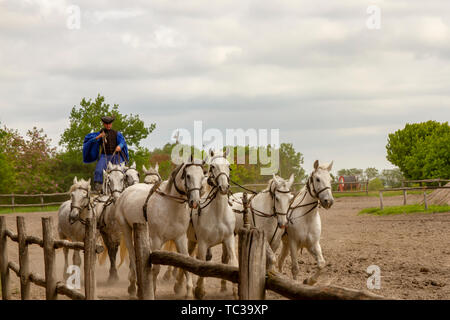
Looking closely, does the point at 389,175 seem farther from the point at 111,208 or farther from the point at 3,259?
the point at 3,259

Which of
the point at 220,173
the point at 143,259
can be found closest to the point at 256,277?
the point at 143,259

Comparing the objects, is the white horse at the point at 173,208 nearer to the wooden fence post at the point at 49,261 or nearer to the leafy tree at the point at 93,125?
the wooden fence post at the point at 49,261

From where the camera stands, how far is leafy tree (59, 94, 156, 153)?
37625mm

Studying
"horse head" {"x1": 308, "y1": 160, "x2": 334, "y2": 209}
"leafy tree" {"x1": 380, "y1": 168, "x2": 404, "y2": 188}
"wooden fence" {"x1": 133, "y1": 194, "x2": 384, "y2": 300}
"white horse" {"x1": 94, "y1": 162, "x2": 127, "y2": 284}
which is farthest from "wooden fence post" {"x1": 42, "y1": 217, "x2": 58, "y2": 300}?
"leafy tree" {"x1": 380, "y1": 168, "x2": 404, "y2": 188}

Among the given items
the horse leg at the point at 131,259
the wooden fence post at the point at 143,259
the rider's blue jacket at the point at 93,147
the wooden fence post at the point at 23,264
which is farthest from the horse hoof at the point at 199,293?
the rider's blue jacket at the point at 93,147

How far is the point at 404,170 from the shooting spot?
2098 inches

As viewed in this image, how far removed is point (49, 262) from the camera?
741 cm

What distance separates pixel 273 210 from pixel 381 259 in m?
4.14
